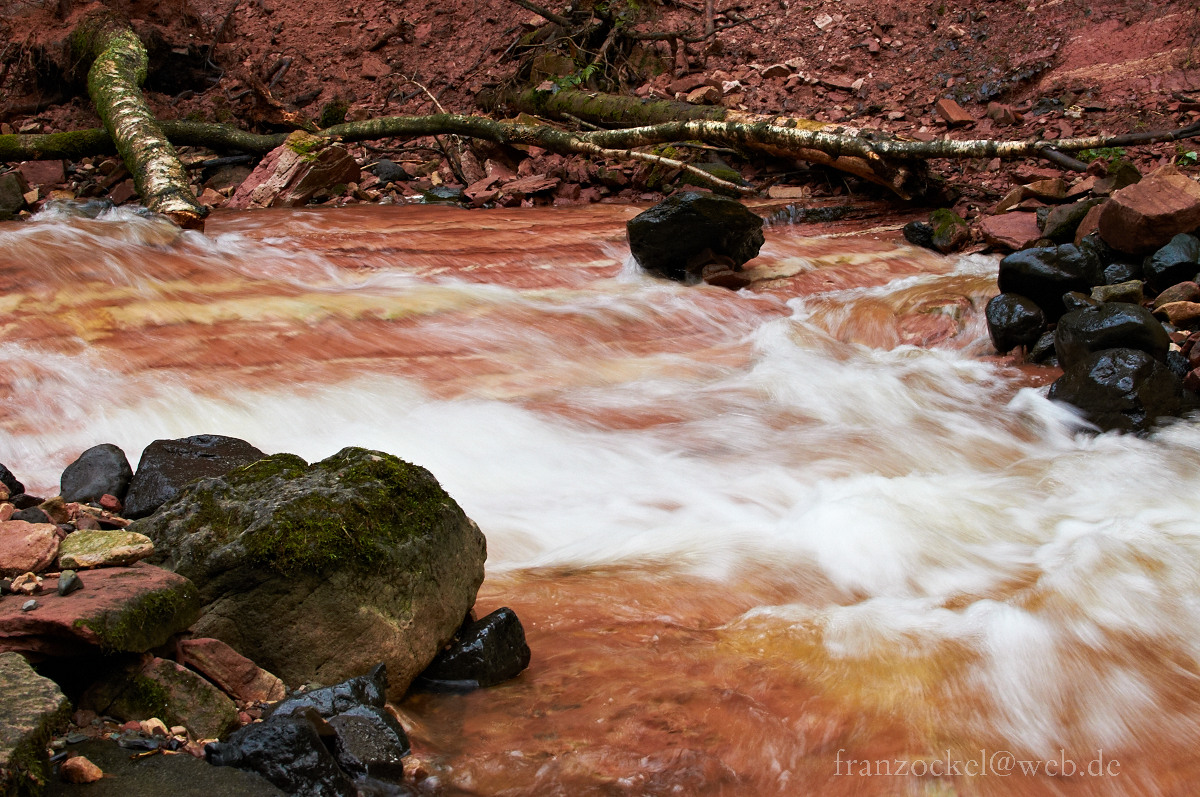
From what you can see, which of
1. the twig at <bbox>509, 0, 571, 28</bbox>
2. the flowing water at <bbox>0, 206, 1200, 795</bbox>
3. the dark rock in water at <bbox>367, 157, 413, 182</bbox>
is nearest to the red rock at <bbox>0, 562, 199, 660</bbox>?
the flowing water at <bbox>0, 206, 1200, 795</bbox>

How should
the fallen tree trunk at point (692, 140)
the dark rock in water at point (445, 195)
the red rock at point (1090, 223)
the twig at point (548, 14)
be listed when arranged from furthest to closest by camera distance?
the twig at point (548, 14) < the dark rock in water at point (445, 195) < the fallen tree trunk at point (692, 140) < the red rock at point (1090, 223)

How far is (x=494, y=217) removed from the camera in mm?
8859

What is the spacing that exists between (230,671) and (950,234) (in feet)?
23.9

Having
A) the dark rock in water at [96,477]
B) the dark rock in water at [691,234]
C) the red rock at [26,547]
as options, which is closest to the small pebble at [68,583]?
the red rock at [26,547]

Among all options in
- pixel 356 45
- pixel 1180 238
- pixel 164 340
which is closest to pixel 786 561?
pixel 164 340

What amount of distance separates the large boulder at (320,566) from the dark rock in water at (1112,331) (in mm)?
4156

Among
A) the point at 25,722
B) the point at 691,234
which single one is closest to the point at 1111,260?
the point at 691,234

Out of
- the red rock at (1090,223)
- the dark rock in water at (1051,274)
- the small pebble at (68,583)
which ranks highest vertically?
the red rock at (1090,223)

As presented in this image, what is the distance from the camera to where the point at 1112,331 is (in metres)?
5.01

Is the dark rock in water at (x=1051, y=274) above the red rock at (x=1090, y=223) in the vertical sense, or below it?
below

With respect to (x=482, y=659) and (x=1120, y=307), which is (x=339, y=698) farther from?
(x=1120, y=307)

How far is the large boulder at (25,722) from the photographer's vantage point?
5.12ft

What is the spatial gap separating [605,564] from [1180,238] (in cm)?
491

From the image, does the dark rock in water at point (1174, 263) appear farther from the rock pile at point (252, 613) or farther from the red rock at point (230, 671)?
the red rock at point (230, 671)
